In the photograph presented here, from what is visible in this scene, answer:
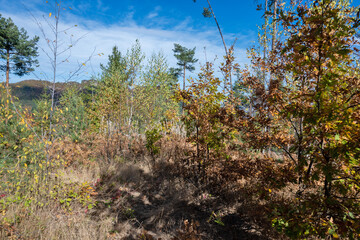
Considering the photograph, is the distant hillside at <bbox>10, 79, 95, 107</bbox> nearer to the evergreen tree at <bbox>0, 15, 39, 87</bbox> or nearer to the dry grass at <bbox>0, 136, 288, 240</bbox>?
the dry grass at <bbox>0, 136, 288, 240</bbox>

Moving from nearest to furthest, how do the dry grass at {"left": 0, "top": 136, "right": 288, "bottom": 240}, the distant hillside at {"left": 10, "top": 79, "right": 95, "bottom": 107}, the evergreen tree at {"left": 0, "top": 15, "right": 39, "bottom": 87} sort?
the dry grass at {"left": 0, "top": 136, "right": 288, "bottom": 240}
the distant hillside at {"left": 10, "top": 79, "right": 95, "bottom": 107}
the evergreen tree at {"left": 0, "top": 15, "right": 39, "bottom": 87}

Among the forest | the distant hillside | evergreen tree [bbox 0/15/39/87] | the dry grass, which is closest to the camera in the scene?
the forest

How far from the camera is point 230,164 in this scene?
380 centimetres

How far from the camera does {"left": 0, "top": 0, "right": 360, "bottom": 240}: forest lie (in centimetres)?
204

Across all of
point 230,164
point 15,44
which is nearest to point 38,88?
point 230,164

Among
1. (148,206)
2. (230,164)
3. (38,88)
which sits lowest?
(148,206)

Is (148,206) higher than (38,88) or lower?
lower

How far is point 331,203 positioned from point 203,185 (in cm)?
301

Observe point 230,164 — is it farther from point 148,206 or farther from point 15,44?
point 15,44

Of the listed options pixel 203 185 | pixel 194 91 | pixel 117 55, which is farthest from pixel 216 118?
pixel 117 55

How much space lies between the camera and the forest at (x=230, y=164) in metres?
2.04

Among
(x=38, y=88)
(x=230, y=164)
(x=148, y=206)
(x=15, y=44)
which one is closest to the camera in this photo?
(x=230, y=164)

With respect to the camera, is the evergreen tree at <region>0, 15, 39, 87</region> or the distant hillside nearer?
the distant hillside

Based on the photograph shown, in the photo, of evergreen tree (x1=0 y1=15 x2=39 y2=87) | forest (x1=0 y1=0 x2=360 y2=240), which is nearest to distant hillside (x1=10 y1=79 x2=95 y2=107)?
forest (x1=0 y1=0 x2=360 y2=240)
